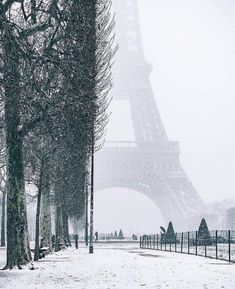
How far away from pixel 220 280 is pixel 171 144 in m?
94.4

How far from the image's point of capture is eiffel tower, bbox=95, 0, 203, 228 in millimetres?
101500

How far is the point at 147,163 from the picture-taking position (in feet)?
357

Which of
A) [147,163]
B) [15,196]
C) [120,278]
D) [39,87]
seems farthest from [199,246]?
[147,163]

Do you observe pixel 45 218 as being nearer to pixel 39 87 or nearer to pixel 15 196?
pixel 15 196

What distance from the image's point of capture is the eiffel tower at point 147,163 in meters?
102

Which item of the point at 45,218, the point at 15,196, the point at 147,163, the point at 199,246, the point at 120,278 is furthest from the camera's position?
the point at 147,163

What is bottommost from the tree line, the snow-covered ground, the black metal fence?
the black metal fence

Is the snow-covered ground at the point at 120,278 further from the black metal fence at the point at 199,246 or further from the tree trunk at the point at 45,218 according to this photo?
the tree trunk at the point at 45,218

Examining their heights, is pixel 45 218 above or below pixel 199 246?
above

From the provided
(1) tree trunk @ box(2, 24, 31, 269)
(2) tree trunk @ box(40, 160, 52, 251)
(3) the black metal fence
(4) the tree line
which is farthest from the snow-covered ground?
(2) tree trunk @ box(40, 160, 52, 251)

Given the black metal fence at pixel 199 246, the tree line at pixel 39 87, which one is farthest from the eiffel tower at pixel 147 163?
the tree line at pixel 39 87

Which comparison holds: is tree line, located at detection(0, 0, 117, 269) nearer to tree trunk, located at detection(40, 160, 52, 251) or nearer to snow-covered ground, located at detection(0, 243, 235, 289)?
snow-covered ground, located at detection(0, 243, 235, 289)

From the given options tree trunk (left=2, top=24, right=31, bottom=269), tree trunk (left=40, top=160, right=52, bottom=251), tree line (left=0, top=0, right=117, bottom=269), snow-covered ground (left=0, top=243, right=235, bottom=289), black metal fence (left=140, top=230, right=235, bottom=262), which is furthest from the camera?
tree trunk (left=40, top=160, right=52, bottom=251)

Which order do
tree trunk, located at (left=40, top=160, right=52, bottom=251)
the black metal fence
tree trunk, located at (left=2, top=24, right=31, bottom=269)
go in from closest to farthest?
tree trunk, located at (left=2, top=24, right=31, bottom=269), the black metal fence, tree trunk, located at (left=40, top=160, right=52, bottom=251)
